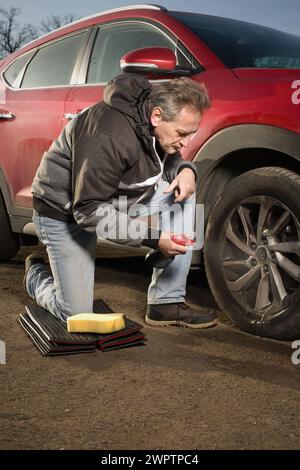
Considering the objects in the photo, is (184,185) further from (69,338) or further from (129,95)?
(69,338)

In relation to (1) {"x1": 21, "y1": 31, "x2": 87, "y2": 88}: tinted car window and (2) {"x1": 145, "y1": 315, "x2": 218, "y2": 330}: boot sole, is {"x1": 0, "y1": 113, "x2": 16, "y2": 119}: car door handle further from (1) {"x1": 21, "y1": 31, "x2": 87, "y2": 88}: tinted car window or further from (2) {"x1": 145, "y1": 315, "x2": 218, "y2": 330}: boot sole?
(2) {"x1": 145, "y1": 315, "x2": 218, "y2": 330}: boot sole

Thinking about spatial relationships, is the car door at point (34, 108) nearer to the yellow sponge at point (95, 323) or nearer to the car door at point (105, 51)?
the car door at point (105, 51)

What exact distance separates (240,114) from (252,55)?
59 cm

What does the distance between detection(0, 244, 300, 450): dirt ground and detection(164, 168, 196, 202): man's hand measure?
68 cm

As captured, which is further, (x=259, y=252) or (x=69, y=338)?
(x=259, y=252)

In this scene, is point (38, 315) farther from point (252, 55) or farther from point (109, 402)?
point (252, 55)

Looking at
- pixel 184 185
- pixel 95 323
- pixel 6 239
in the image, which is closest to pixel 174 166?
pixel 184 185

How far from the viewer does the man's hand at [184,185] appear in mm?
3004

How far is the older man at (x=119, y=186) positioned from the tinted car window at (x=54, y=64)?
1163 millimetres

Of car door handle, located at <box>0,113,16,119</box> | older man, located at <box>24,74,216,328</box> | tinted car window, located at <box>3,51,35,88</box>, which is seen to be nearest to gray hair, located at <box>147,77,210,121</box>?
older man, located at <box>24,74,216,328</box>

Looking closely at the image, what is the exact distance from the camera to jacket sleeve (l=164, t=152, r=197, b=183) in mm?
3105

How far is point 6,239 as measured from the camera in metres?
4.55

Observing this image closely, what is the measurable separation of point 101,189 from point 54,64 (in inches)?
71.6

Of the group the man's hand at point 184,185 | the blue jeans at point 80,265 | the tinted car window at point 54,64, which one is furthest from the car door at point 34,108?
the man's hand at point 184,185
